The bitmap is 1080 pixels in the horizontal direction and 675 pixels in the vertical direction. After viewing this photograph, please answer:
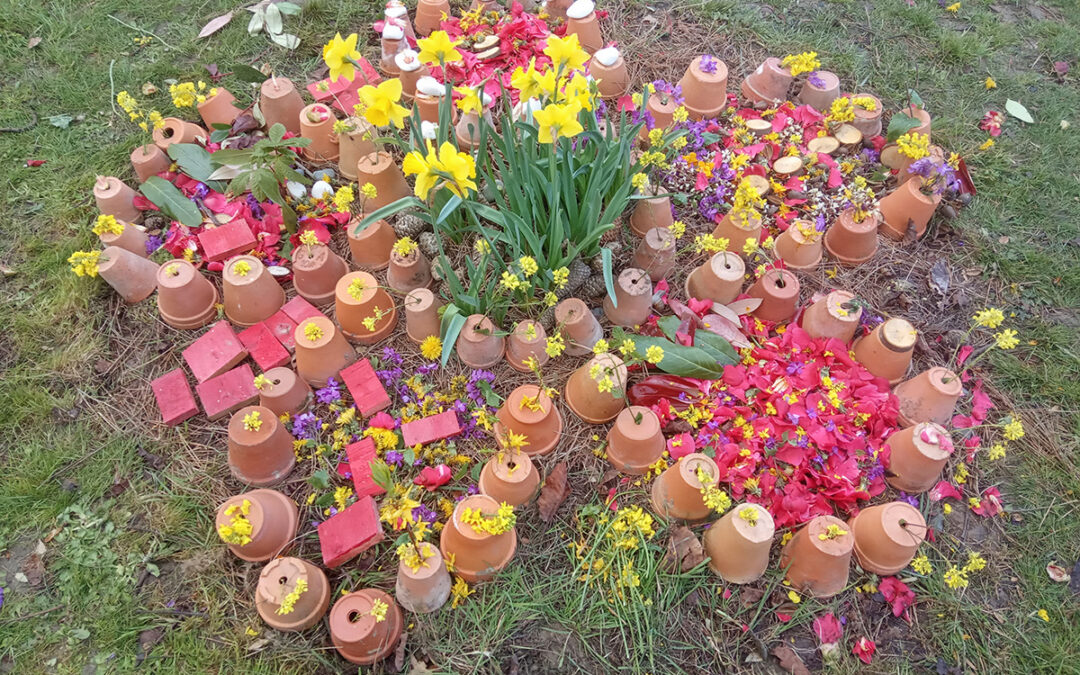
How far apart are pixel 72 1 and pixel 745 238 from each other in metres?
3.69

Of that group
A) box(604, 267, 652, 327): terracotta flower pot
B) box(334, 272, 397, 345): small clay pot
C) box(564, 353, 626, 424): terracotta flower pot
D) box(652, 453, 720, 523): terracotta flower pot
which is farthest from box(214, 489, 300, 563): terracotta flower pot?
box(604, 267, 652, 327): terracotta flower pot

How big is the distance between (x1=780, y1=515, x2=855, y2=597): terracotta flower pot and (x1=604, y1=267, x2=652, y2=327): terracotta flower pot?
0.86 m

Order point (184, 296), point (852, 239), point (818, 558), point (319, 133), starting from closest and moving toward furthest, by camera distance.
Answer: point (818, 558)
point (184, 296)
point (852, 239)
point (319, 133)

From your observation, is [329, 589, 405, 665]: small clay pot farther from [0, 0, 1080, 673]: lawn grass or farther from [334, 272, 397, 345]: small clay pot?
[334, 272, 397, 345]: small clay pot

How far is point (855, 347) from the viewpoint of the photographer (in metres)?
2.30

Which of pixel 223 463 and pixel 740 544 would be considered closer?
pixel 740 544

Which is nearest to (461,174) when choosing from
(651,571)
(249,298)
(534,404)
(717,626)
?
(534,404)

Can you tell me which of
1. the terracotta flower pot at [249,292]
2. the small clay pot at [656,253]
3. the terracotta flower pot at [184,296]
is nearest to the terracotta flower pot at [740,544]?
the small clay pot at [656,253]

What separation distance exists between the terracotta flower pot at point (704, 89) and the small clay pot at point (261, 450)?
7.13 ft

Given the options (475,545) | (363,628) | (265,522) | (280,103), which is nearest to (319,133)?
(280,103)

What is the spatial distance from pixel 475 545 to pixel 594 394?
608 millimetres

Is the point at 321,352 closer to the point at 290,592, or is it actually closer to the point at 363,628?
the point at 290,592

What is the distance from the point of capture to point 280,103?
269 cm

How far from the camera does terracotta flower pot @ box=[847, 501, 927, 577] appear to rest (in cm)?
186
